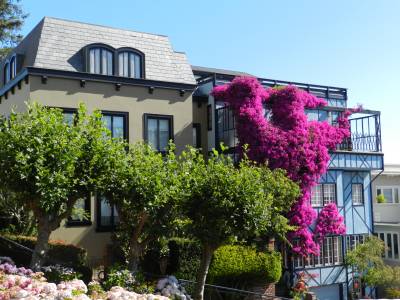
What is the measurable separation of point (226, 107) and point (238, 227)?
1148 cm

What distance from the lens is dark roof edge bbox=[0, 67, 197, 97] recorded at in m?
20.5

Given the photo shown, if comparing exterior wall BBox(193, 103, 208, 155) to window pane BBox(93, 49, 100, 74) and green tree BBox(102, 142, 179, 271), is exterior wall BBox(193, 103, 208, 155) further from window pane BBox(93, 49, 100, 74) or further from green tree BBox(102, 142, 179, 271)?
green tree BBox(102, 142, 179, 271)

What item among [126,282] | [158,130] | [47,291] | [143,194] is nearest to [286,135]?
[158,130]

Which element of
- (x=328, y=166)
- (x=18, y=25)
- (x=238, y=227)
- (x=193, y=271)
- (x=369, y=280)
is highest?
(x=18, y=25)

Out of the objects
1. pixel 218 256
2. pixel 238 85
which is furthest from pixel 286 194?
pixel 238 85

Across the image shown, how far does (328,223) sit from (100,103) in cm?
1212

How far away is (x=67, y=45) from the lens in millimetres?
21906

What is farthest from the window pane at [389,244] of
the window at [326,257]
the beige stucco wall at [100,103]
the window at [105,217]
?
the window at [105,217]

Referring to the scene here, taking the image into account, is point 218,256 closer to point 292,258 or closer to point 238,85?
point 292,258

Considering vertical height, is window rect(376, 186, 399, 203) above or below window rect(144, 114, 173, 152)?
below

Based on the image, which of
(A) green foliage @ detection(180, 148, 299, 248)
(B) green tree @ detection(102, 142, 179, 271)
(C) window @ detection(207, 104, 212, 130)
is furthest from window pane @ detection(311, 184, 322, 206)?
(B) green tree @ detection(102, 142, 179, 271)

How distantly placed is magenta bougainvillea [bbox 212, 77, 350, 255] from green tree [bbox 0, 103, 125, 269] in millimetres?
9523

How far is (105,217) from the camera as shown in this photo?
850 inches

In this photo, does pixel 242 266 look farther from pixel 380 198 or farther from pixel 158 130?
pixel 380 198
